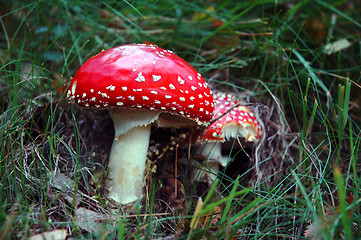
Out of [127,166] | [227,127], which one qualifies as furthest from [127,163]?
[227,127]

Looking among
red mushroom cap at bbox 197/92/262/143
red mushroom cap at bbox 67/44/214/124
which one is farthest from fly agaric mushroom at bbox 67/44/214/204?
red mushroom cap at bbox 197/92/262/143

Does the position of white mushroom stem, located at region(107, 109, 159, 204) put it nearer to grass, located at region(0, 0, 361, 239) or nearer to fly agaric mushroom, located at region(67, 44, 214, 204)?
fly agaric mushroom, located at region(67, 44, 214, 204)

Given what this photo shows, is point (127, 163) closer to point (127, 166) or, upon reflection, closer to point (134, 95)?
point (127, 166)

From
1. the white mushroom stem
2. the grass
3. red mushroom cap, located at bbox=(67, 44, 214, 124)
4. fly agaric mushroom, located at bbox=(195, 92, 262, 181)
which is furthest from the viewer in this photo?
fly agaric mushroom, located at bbox=(195, 92, 262, 181)

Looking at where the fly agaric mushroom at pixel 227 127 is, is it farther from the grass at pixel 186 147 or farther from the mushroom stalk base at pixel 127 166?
the mushroom stalk base at pixel 127 166

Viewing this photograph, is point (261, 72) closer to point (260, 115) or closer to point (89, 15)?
point (260, 115)

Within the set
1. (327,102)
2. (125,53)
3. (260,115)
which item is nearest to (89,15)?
(125,53)
